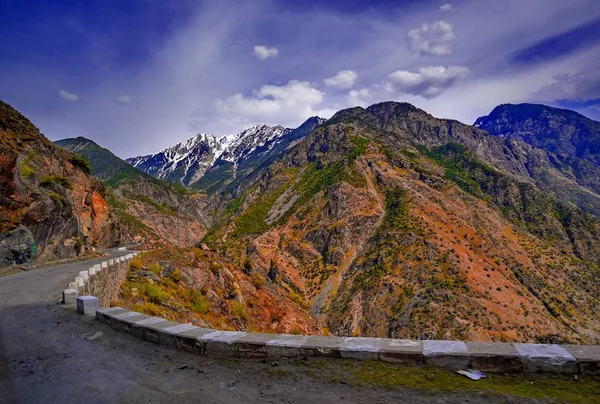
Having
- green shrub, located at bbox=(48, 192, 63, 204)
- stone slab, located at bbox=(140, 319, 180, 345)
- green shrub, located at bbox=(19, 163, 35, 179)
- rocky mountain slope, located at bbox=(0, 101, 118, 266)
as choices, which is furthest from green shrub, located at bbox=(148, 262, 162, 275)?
stone slab, located at bbox=(140, 319, 180, 345)

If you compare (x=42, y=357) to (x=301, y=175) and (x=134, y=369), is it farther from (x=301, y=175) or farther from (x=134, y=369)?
(x=301, y=175)

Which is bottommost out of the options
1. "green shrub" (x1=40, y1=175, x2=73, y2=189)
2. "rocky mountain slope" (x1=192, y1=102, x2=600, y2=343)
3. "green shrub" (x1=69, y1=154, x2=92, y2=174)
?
"rocky mountain slope" (x1=192, y1=102, x2=600, y2=343)

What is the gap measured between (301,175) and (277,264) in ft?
234

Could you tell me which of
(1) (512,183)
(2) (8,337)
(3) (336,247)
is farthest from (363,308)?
(1) (512,183)

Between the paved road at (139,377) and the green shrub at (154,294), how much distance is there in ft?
40.2

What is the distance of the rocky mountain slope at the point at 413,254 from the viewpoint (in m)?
80.5

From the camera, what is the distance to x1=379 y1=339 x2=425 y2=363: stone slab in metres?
5.49

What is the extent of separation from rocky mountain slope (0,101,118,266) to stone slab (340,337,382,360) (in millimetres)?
26448

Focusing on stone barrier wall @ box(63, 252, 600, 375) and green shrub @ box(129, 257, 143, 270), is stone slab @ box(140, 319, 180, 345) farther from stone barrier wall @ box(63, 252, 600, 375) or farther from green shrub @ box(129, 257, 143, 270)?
green shrub @ box(129, 257, 143, 270)

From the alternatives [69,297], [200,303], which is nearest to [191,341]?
[69,297]

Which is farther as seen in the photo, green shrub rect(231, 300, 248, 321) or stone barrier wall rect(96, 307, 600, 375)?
green shrub rect(231, 300, 248, 321)

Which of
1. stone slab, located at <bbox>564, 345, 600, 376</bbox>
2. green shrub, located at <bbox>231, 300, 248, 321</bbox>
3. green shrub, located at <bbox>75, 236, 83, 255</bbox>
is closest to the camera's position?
stone slab, located at <bbox>564, 345, 600, 376</bbox>

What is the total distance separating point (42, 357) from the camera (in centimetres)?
700

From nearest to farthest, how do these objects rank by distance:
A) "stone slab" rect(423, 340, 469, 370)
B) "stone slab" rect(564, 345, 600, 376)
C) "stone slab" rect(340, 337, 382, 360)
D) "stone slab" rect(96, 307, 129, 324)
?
"stone slab" rect(564, 345, 600, 376), "stone slab" rect(423, 340, 469, 370), "stone slab" rect(340, 337, 382, 360), "stone slab" rect(96, 307, 129, 324)
